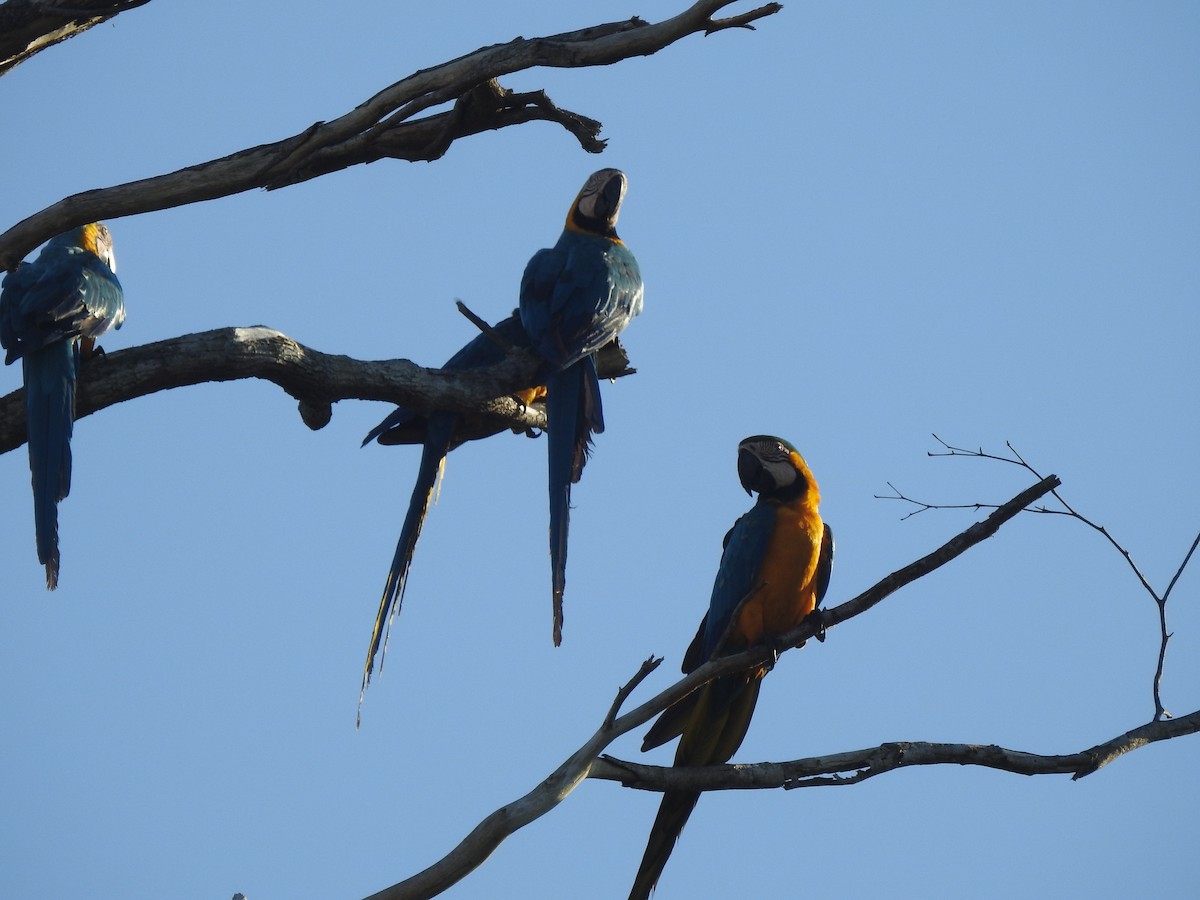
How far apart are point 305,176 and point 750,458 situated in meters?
1.75

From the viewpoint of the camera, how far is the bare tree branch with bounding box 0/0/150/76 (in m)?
3.95

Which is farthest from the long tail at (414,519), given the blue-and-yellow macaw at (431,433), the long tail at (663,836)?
the long tail at (663,836)

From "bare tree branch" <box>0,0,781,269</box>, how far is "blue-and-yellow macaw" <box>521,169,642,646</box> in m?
0.79

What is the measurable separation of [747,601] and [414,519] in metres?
1.15

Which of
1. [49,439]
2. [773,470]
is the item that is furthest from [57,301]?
[773,470]

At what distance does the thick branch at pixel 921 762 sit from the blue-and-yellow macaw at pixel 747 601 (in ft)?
1.16

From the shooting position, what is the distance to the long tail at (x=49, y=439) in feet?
11.4

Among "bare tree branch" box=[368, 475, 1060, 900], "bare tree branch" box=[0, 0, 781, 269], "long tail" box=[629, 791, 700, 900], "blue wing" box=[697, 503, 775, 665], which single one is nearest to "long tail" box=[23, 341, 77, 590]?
"bare tree branch" box=[0, 0, 781, 269]

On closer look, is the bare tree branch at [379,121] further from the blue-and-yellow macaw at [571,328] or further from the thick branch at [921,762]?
the thick branch at [921,762]

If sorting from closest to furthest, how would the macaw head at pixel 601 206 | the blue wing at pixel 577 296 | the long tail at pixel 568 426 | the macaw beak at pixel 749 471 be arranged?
the long tail at pixel 568 426, the blue wing at pixel 577 296, the macaw beak at pixel 749 471, the macaw head at pixel 601 206

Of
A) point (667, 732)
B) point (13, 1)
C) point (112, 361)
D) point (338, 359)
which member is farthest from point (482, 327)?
point (13, 1)

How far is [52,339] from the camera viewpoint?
11.8 ft

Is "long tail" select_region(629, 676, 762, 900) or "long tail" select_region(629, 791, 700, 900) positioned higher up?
"long tail" select_region(629, 676, 762, 900)

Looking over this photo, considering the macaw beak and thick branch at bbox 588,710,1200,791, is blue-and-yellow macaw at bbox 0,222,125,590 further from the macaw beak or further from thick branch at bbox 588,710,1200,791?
the macaw beak
